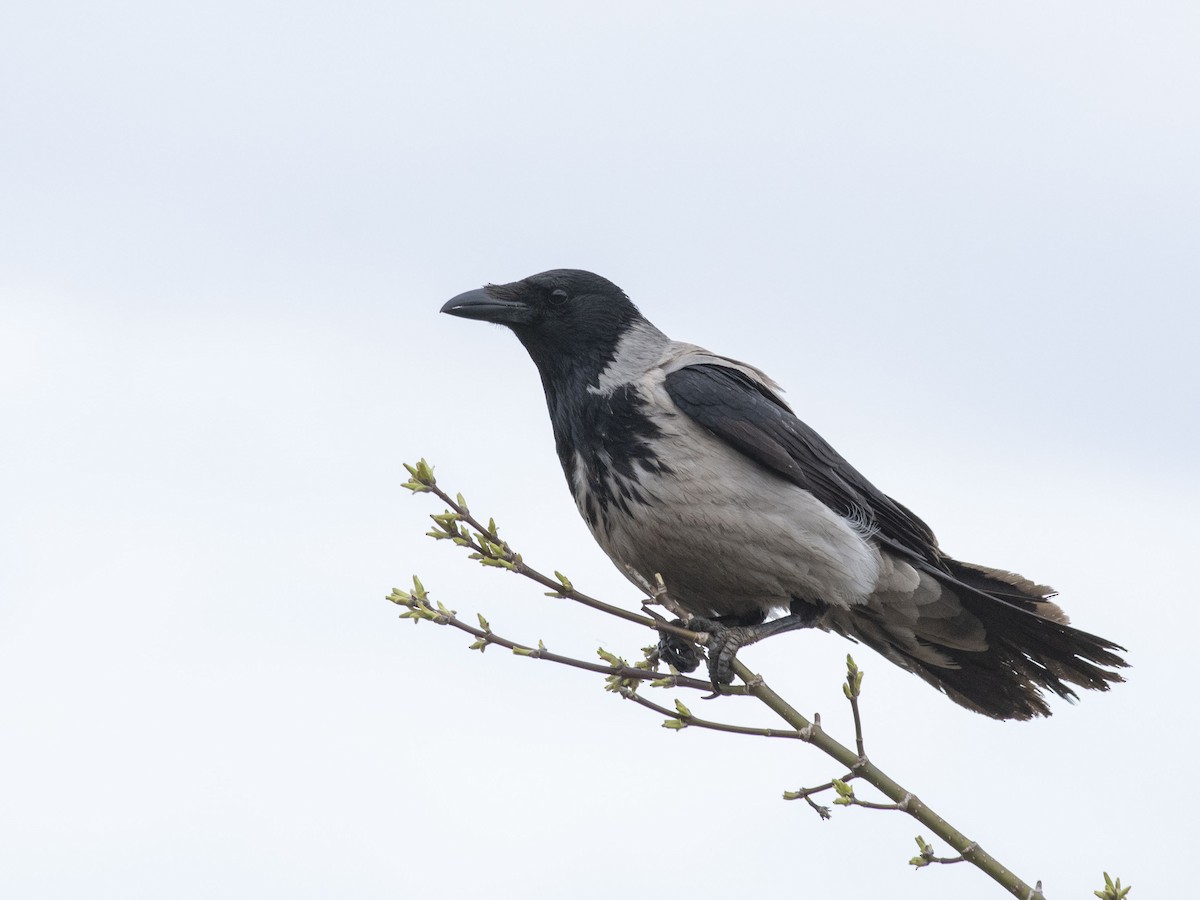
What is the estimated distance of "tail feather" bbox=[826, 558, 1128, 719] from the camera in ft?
23.0

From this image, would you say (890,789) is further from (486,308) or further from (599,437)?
(486,308)

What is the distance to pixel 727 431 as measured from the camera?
679 centimetres

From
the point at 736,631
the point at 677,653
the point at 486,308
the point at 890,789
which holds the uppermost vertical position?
the point at 486,308

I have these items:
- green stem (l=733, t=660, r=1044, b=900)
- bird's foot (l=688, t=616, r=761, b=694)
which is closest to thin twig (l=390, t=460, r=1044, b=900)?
green stem (l=733, t=660, r=1044, b=900)

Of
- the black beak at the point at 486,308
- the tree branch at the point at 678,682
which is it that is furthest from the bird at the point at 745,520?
the tree branch at the point at 678,682

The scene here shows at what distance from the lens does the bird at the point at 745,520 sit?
6.69m

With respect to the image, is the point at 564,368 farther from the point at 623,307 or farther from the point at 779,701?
the point at 779,701

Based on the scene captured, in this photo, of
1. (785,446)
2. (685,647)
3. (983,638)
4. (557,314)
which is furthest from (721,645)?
(557,314)

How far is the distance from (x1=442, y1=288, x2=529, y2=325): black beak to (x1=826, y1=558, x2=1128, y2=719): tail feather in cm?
219

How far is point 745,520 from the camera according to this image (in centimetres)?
665

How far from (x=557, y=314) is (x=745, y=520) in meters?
1.55

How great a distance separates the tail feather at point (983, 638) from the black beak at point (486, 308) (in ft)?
7.20

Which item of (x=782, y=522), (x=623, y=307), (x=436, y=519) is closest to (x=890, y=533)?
(x=782, y=522)

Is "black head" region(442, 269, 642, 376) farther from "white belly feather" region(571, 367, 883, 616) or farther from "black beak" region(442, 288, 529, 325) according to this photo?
"white belly feather" region(571, 367, 883, 616)
